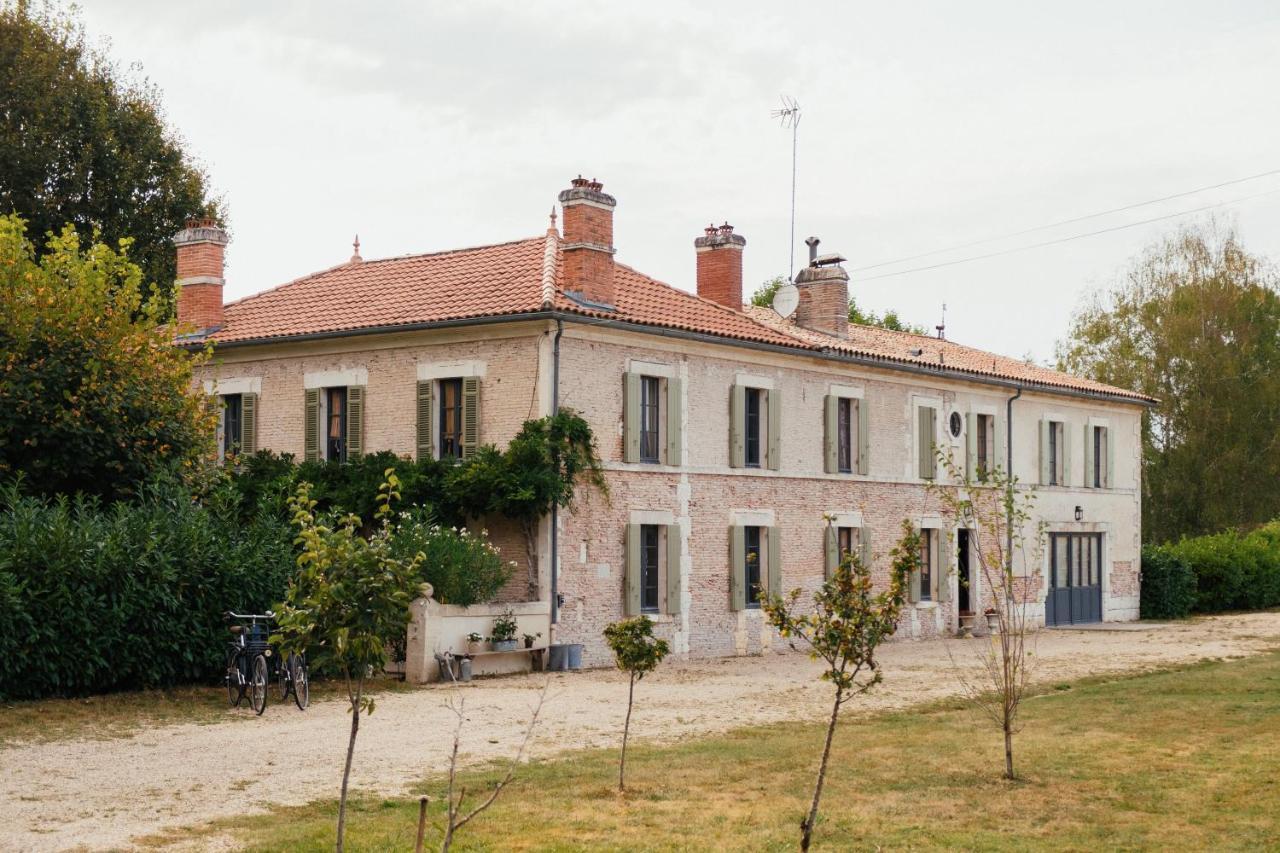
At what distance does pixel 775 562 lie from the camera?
Answer: 26984 mm

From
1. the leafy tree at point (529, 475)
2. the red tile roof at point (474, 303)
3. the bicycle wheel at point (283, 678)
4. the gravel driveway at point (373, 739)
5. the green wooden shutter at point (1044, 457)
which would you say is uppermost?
the red tile roof at point (474, 303)

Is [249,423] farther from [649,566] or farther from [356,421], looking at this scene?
[649,566]

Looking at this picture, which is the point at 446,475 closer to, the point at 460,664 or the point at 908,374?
the point at 460,664

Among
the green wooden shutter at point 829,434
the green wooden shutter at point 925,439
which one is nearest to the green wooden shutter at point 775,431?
the green wooden shutter at point 829,434

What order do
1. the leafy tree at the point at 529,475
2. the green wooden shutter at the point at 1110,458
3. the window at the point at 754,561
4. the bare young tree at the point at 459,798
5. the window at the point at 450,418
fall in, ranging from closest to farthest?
the bare young tree at the point at 459,798
the leafy tree at the point at 529,475
the window at the point at 450,418
the window at the point at 754,561
the green wooden shutter at the point at 1110,458

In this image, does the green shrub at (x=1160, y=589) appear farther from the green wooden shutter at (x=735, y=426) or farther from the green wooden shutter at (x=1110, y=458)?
the green wooden shutter at (x=735, y=426)

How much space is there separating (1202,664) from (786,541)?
7.14m

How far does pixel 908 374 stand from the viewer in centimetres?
3055

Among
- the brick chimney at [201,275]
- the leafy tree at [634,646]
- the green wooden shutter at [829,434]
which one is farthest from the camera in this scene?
the green wooden shutter at [829,434]

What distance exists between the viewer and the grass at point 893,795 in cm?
1022

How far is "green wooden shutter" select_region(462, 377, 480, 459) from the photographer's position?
78.5ft

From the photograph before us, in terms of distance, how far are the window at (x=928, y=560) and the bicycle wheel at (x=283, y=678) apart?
15.3m

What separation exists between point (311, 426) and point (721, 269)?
841 cm

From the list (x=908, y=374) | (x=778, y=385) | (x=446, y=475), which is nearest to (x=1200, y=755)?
(x=446, y=475)
